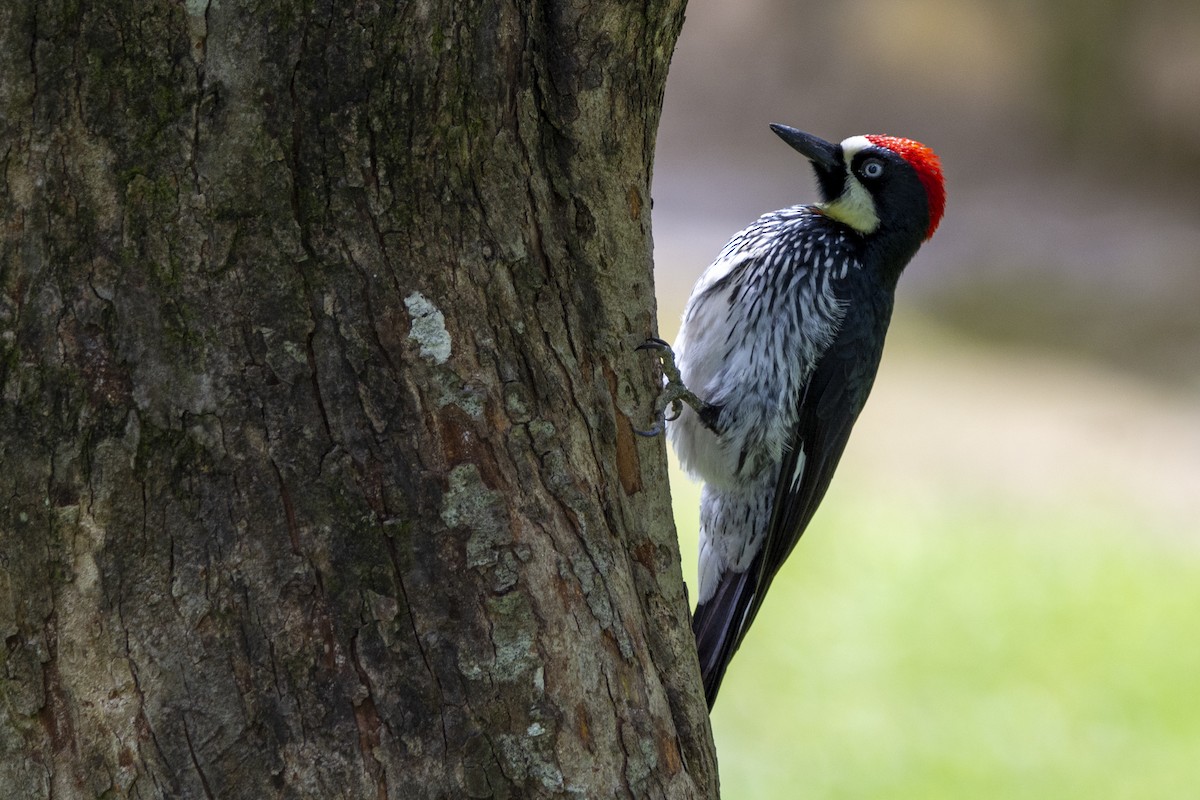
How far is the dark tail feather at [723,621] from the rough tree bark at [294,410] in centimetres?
130

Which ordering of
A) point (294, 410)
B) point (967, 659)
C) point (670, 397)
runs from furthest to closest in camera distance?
point (967, 659) → point (670, 397) → point (294, 410)

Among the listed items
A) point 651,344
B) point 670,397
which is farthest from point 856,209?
point 651,344

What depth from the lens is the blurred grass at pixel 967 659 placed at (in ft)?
16.1

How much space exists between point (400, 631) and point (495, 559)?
0.17 m

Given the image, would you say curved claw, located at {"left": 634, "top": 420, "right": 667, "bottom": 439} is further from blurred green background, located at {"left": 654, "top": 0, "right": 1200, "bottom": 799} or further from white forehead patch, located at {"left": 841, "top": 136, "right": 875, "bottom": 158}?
blurred green background, located at {"left": 654, "top": 0, "right": 1200, "bottom": 799}

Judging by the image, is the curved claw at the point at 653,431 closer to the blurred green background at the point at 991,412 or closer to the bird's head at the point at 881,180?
the bird's head at the point at 881,180

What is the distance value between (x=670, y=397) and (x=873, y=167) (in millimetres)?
1026

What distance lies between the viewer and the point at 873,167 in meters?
3.63

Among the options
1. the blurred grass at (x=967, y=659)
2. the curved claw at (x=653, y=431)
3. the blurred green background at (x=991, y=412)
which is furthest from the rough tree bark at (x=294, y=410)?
the blurred green background at (x=991, y=412)

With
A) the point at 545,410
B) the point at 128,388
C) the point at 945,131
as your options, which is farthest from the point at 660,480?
the point at 945,131

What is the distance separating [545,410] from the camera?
200 centimetres

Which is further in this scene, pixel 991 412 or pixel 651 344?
pixel 991 412

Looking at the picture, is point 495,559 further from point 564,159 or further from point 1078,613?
point 1078,613

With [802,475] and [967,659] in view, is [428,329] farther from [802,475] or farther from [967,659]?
[967,659]
